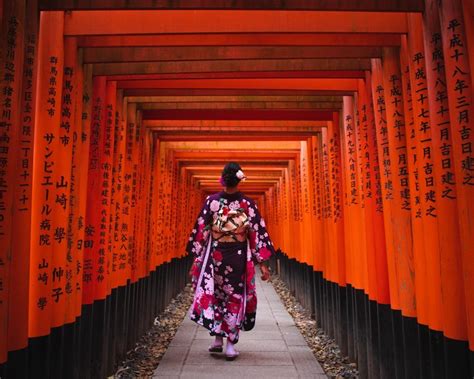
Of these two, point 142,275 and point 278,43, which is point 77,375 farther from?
point 278,43

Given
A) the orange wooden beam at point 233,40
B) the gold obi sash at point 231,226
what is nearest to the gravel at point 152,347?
the gold obi sash at point 231,226

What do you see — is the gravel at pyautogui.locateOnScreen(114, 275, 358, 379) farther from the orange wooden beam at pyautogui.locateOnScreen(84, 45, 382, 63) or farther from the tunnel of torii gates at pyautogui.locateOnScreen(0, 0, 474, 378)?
the orange wooden beam at pyautogui.locateOnScreen(84, 45, 382, 63)

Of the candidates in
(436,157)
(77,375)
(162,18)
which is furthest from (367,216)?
(77,375)

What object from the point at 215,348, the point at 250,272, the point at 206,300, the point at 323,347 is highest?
the point at 250,272

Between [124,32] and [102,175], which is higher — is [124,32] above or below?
above

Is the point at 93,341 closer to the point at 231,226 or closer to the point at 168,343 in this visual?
the point at 231,226

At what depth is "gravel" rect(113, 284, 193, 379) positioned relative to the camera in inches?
163

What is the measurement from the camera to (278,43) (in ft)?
10.7

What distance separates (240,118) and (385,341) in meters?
3.18

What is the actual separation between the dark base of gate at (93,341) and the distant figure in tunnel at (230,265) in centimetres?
81

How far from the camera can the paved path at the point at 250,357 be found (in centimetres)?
404

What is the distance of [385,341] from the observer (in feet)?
10.7

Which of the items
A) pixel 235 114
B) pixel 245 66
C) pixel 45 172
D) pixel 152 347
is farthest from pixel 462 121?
pixel 152 347

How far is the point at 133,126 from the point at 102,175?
1.30m
